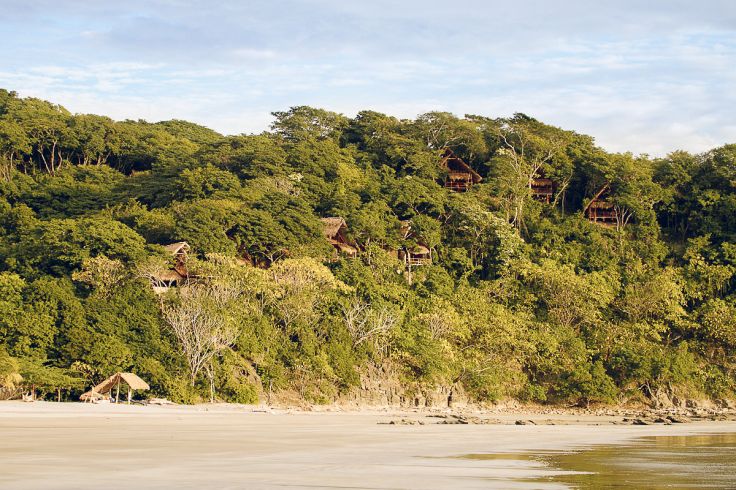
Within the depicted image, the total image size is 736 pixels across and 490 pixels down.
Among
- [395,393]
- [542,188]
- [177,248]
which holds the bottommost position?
[395,393]

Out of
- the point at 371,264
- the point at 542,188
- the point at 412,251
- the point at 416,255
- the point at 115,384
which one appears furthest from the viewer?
the point at 542,188

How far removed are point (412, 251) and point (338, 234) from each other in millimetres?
4172

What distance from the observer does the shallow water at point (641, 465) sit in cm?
1376

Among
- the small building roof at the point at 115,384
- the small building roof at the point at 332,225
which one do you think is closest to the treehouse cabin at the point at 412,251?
the small building roof at the point at 332,225

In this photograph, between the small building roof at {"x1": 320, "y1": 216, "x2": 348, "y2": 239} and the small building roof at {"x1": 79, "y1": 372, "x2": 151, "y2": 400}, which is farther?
the small building roof at {"x1": 320, "y1": 216, "x2": 348, "y2": 239}

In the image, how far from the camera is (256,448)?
58.6 ft

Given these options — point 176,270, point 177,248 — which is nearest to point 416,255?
point 176,270

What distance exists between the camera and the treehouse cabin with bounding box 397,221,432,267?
160 feet

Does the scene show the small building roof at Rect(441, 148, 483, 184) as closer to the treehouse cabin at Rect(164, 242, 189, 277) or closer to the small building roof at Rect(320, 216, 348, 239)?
the small building roof at Rect(320, 216, 348, 239)

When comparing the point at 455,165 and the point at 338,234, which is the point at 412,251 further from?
the point at 455,165

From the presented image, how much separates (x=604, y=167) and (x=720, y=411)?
1779 centimetres

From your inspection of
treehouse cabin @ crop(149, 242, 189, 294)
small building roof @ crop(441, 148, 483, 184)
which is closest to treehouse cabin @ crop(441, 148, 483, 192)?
small building roof @ crop(441, 148, 483, 184)

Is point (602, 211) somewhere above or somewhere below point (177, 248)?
above

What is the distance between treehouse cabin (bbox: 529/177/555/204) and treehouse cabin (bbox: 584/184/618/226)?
105 inches
